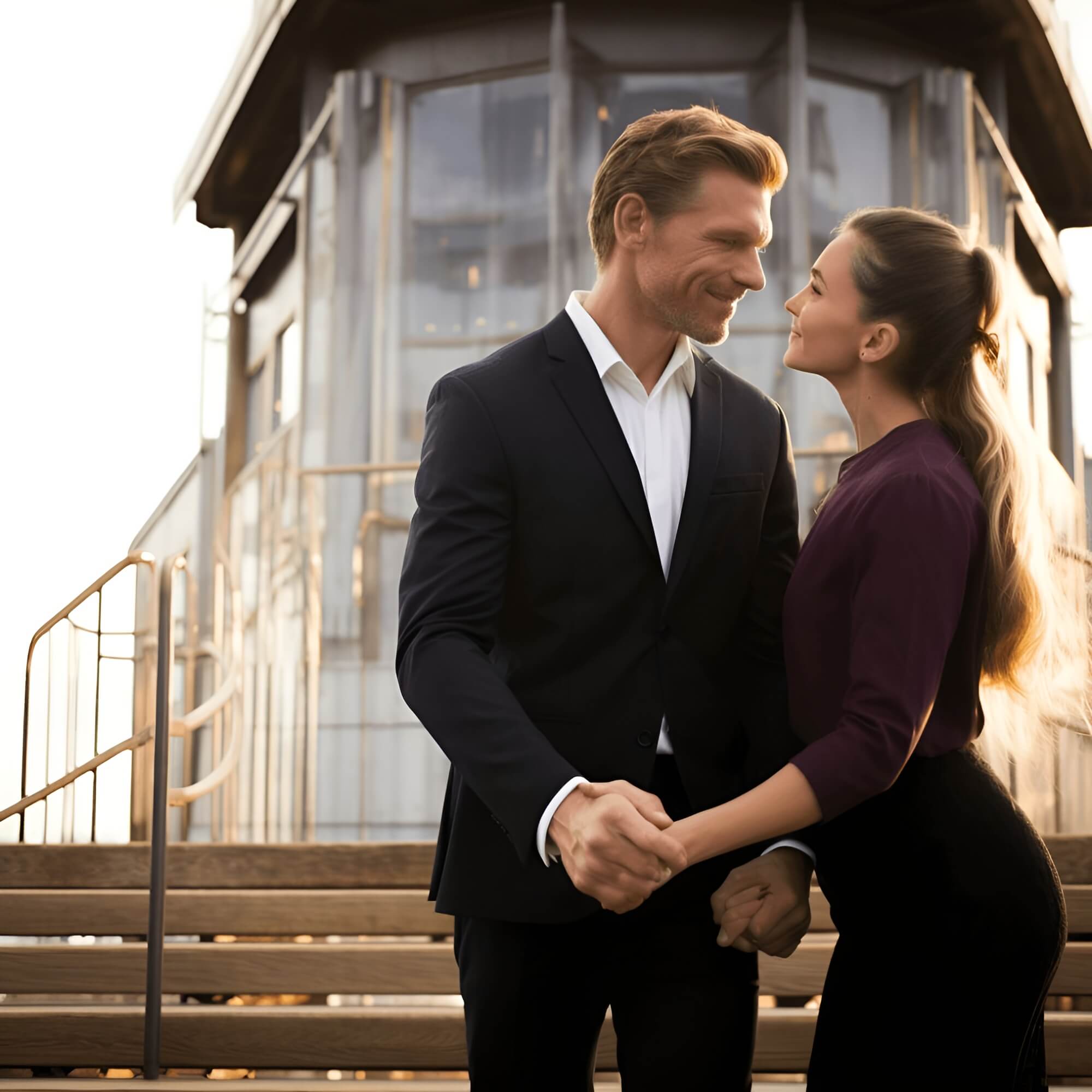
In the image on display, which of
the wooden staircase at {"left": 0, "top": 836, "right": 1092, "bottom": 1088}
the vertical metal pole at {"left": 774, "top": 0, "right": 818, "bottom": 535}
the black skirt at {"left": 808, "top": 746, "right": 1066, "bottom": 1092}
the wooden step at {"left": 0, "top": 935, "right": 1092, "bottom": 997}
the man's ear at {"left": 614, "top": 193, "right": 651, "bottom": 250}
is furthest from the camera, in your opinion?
the vertical metal pole at {"left": 774, "top": 0, "right": 818, "bottom": 535}

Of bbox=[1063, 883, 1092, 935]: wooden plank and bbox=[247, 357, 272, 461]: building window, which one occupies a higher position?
bbox=[247, 357, 272, 461]: building window

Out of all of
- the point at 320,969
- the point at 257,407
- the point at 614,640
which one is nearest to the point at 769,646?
the point at 614,640

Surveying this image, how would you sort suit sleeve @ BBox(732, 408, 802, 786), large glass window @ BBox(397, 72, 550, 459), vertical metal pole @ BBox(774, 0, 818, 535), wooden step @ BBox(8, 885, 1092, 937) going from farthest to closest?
large glass window @ BBox(397, 72, 550, 459), vertical metal pole @ BBox(774, 0, 818, 535), wooden step @ BBox(8, 885, 1092, 937), suit sleeve @ BBox(732, 408, 802, 786)

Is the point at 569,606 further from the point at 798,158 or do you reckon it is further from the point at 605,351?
the point at 798,158

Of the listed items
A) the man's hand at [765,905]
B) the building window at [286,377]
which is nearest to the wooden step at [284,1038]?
the man's hand at [765,905]

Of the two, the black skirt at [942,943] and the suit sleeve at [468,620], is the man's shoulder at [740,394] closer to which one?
the suit sleeve at [468,620]

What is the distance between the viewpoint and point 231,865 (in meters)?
4.65

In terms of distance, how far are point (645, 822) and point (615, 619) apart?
346 millimetres

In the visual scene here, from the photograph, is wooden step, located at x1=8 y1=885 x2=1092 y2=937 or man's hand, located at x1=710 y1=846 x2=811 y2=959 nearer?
man's hand, located at x1=710 y1=846 x2=811 y2=959

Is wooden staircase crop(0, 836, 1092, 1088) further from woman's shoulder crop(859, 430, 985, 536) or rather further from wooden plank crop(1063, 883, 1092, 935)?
woman's shoulder crop(859, 430, 985, 536)

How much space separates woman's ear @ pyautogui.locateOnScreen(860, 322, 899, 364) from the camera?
186 centimetres

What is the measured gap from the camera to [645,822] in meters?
1.51

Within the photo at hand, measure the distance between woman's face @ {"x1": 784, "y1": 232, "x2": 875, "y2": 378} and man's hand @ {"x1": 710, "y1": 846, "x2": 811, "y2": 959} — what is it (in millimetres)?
666

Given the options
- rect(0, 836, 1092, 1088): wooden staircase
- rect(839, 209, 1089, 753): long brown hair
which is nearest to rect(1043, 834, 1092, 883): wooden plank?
rect(0, 836, 1092, 1088): wooden staircase
